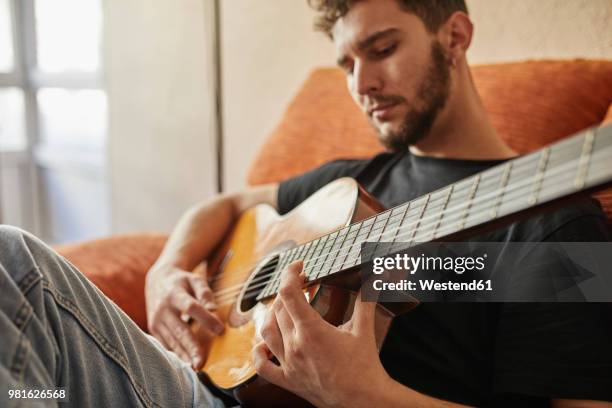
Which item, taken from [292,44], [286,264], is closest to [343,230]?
[286,264]

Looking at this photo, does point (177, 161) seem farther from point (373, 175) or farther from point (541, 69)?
point (541, 69)

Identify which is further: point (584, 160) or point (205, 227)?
point (205, 227)

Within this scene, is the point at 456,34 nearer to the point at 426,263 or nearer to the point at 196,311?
the point at 426,263

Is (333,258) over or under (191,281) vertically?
over

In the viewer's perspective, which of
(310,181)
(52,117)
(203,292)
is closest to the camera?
(203,292)

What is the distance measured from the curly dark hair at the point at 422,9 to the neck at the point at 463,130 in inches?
3.5

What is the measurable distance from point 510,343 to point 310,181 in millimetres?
590

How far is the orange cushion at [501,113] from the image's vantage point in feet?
3.42

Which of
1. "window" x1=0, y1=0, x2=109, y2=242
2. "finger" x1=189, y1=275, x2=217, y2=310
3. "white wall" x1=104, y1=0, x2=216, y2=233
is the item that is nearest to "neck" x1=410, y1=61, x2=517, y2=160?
"finger" x1=189, y1=275, x2=217, y2=310

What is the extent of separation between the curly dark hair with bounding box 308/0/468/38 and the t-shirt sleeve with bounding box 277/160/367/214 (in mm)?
276

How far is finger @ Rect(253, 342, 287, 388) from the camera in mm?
763

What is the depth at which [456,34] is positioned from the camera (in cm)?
108

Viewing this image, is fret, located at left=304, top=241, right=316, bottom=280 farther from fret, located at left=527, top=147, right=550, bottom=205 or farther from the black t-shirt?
fret, located at left=527, top=147, right=550, bottom=205

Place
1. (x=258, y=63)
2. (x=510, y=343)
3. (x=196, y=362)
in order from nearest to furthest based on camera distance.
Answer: (x=510, y=343) < (x=196, y=362) < (x=258, y=63)
